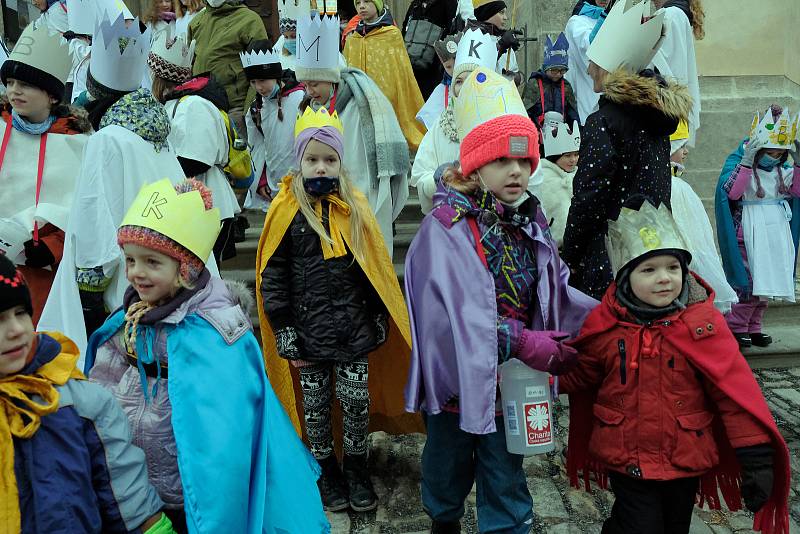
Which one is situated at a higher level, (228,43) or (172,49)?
(228,43)

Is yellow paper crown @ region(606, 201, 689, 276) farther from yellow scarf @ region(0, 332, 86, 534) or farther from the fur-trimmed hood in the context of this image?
yellow scarf @ region(0, 332, 86, 534)

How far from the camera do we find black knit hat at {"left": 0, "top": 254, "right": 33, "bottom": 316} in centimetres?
179

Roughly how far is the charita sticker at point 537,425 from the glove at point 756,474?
0.68 meters

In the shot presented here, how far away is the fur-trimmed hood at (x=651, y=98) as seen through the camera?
316 centimetres

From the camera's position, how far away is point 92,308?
10.7 ft

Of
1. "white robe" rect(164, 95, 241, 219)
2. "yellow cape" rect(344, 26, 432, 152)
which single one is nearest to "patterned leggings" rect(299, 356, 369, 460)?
"white robe" rect(164, 95, 241, 219)

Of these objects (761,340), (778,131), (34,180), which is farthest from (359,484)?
(778,131)

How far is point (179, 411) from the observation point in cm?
220

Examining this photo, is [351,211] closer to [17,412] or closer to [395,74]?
[17,412]

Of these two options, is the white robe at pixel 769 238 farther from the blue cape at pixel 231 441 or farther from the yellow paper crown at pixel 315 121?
the blue cape at pixel 231 441

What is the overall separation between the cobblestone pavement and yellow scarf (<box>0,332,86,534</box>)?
6.16 feet

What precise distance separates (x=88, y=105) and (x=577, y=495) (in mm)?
3270

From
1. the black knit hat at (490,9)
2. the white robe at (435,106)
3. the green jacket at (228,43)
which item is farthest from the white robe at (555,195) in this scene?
the green jacket at (228,43)

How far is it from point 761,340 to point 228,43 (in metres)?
5.49
